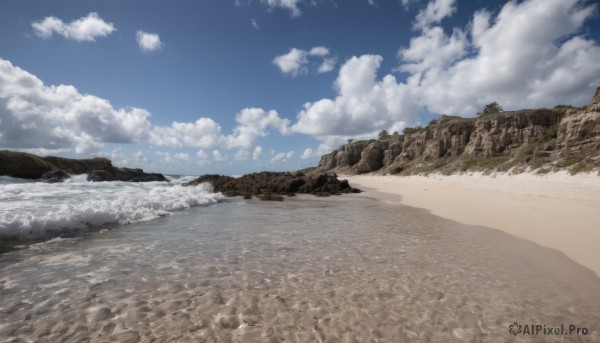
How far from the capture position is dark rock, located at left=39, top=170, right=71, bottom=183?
30.9 metres

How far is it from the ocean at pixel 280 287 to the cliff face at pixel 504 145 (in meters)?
23.6

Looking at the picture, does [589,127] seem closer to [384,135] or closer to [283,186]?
[283,186]

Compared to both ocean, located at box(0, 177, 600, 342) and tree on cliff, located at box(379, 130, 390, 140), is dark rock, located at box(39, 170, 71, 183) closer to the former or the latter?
ocean, located at box(0, 177, 600, 342)

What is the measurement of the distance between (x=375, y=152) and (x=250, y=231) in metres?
67.6

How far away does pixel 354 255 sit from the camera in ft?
21.9

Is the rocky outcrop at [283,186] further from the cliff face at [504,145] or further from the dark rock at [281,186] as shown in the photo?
the cliff face at [504,145]

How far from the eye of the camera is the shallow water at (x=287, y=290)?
3.56m

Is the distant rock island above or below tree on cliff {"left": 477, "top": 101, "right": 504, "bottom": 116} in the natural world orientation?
below

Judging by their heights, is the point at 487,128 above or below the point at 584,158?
above

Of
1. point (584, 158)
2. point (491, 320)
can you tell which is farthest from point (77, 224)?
point (584, 158)

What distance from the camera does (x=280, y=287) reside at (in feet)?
15.8

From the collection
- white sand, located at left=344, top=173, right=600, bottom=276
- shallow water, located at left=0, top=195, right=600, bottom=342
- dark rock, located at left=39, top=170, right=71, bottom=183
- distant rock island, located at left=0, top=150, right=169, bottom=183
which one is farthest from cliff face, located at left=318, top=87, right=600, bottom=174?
dark rock, located at left=39, top=170, right=71, bottom=183

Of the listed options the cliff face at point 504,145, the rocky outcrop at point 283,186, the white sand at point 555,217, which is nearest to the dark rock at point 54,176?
the rocky outcrop at point 283,186

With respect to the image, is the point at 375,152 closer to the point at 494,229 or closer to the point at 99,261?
the point at 494,229
